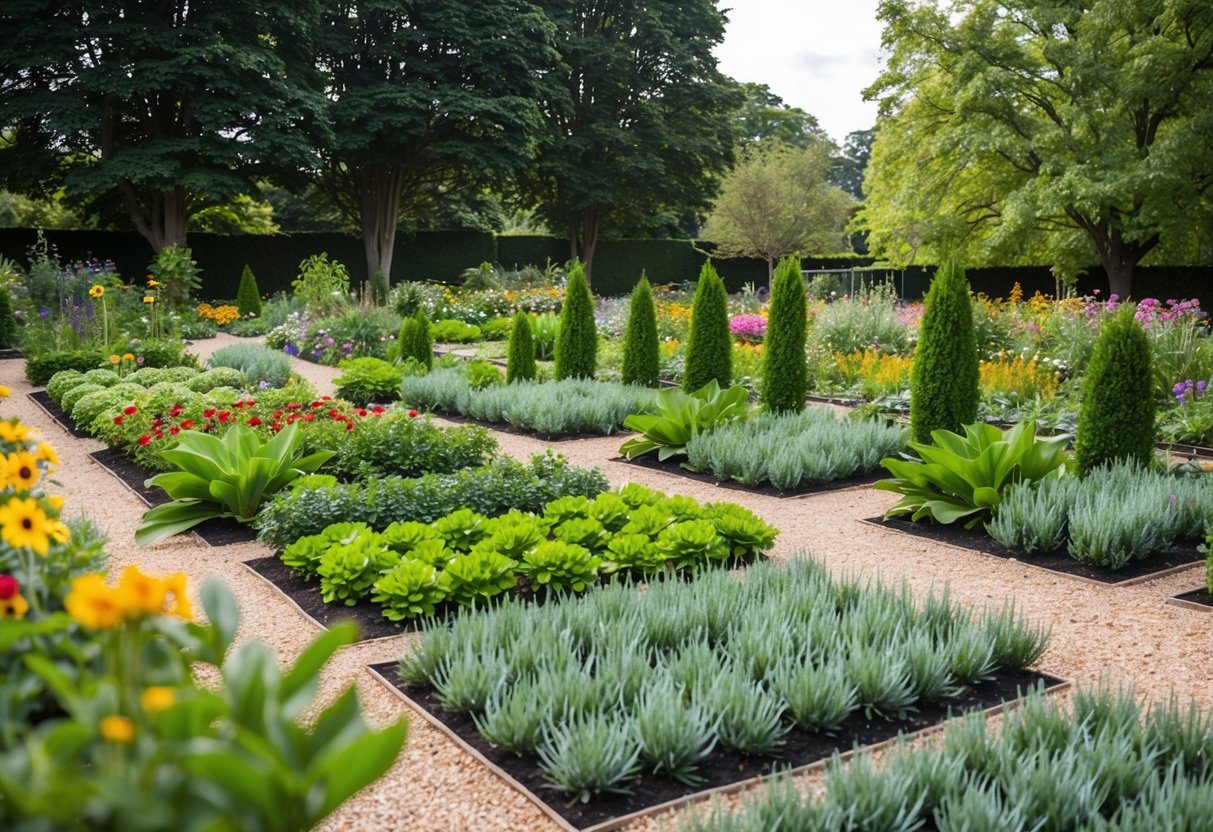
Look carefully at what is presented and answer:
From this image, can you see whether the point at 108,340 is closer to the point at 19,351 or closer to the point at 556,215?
the point at 19,351

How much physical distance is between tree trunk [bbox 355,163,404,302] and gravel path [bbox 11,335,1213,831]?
19858mm

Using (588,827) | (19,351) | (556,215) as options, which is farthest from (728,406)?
(556,215)

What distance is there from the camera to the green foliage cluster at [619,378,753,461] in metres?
8.48

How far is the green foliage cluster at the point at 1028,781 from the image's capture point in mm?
2527

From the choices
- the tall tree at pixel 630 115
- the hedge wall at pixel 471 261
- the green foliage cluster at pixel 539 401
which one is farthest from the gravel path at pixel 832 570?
the tall tree at pixel 630 115

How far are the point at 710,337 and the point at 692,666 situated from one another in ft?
24.0

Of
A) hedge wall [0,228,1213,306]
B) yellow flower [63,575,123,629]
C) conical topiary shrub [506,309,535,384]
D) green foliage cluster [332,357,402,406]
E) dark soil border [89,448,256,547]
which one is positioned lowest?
dark soil border [89,448,256,547]

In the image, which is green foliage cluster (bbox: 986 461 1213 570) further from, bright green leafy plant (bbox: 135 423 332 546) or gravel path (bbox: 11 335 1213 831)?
bright green leafy plant (bbox: 135 423 332 546)

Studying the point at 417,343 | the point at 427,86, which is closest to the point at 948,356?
the point at 417,343

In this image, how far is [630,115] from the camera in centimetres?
3045

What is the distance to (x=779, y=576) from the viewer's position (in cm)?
448

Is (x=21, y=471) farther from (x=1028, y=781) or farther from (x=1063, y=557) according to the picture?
(x=1063, y=557)

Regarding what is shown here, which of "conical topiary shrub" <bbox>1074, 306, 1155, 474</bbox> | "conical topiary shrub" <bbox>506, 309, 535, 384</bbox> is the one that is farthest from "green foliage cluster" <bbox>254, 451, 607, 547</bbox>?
"conical topiary shrub" <bbox>506, 309, 535, 384</bbox>

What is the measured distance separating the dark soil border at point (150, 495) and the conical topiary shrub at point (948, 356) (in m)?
5.22
